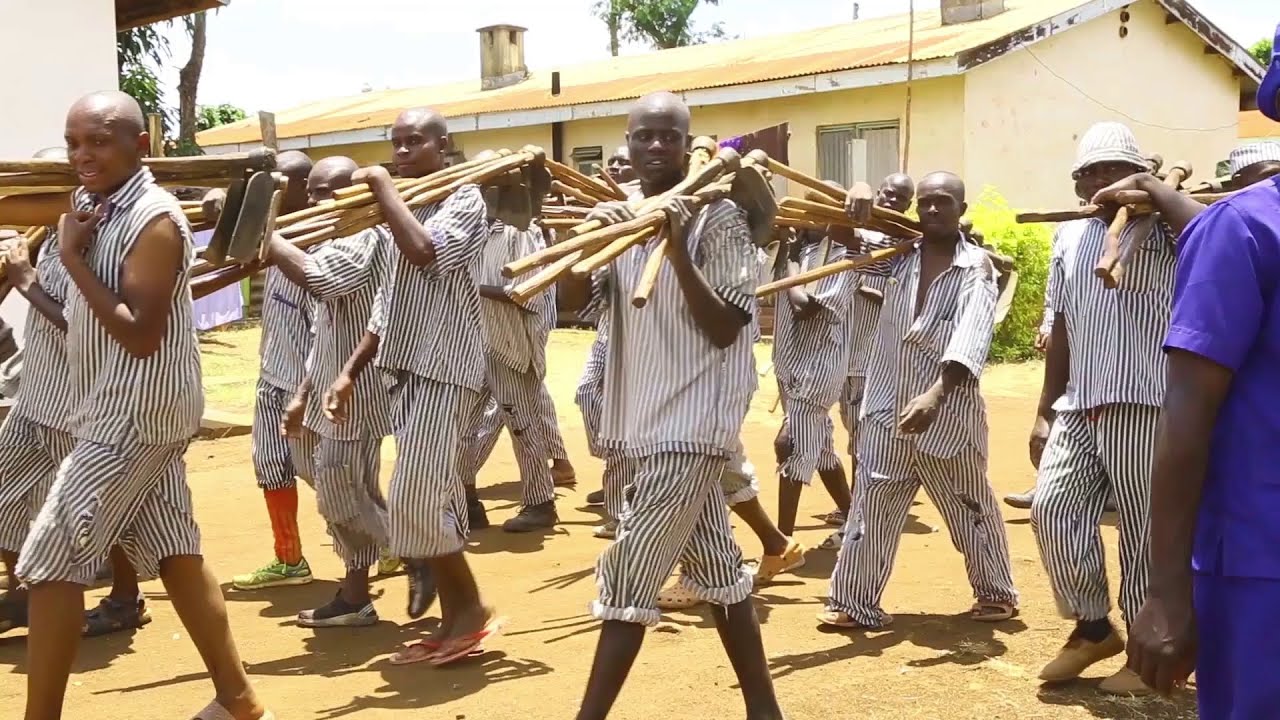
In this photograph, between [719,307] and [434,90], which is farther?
[434,90]

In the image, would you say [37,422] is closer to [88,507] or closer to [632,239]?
[88,507]

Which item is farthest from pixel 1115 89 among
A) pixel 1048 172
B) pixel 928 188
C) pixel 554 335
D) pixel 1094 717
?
pixel 1094 717

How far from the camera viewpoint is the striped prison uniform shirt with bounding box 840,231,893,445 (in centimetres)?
620

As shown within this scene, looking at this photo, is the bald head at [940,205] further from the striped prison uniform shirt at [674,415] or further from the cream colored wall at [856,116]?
the cream colored wall at [856,116]

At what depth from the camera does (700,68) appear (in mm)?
21781

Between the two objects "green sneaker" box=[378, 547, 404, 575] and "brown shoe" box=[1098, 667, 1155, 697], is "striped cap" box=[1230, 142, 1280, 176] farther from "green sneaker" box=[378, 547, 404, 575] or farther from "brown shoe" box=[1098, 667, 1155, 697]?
"green sneaker" box=[378, 547, 404, 575]

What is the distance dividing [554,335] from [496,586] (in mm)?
11690

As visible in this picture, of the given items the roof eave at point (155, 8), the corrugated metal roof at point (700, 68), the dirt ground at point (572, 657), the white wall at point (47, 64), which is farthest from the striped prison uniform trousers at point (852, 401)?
the corrugated metal roof at point (700, 68)

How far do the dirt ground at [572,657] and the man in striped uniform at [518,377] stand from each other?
329mm

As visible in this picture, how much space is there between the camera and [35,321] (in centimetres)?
505

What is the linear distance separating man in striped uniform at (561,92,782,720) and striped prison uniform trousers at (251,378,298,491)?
8.87 feet

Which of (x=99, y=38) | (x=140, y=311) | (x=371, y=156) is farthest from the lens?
(x=371, y=156)

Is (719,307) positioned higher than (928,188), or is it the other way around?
(928,188)

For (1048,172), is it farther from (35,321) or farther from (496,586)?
(35,321)
